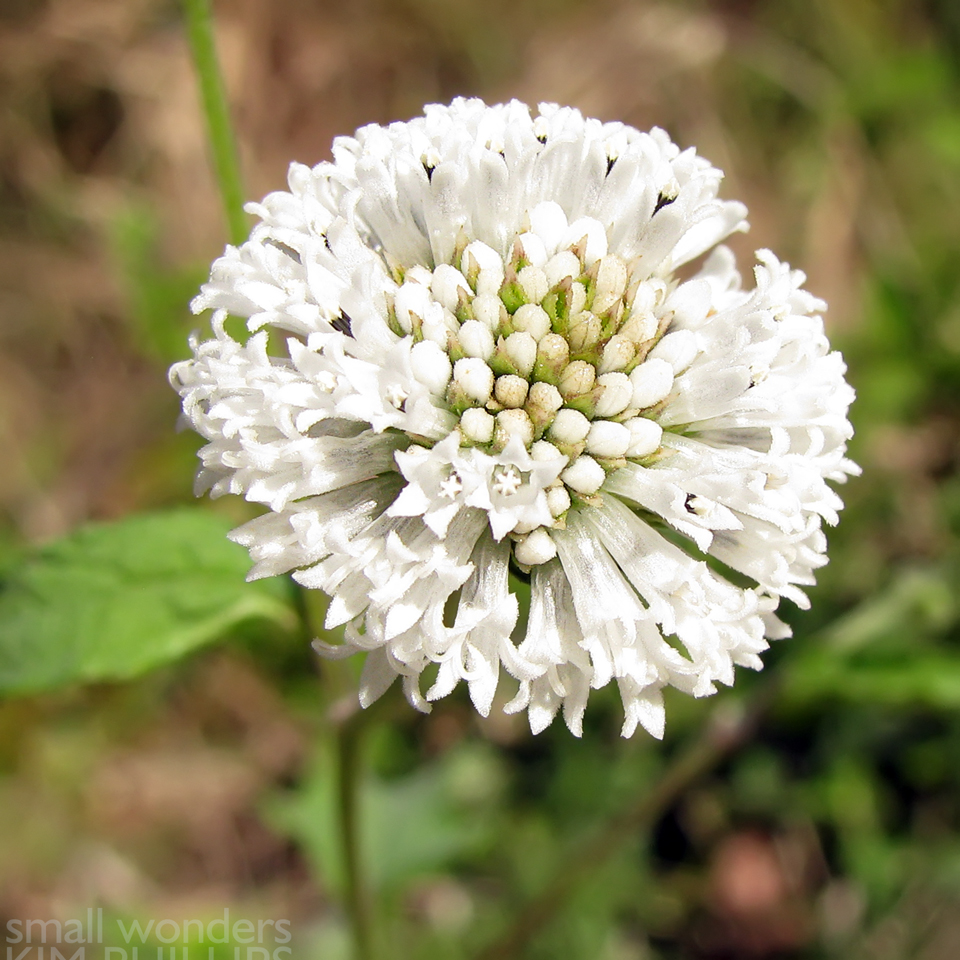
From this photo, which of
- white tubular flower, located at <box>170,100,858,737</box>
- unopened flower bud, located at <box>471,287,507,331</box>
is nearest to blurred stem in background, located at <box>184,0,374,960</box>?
white tubular flower, located at <box>170,100,858,737</box>

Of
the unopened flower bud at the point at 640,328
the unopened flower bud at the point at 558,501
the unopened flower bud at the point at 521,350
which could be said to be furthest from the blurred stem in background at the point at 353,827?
the unopened flower bud at the point at 640,328

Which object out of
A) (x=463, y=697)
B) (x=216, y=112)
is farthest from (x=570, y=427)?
(x=463, y=697)

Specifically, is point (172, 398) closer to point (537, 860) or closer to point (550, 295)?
point (537, 860)

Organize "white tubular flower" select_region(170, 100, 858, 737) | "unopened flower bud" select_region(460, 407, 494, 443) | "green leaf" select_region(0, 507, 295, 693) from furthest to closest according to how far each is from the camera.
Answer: "green leaf" select_region(0, 507, 295, 693) < "unopened flower bud" select_region(460, 407, 494, 443) < "white tubular flower" select_region(170, 100, 858, 737)

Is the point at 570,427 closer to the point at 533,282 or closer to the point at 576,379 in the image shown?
the point at 576,379

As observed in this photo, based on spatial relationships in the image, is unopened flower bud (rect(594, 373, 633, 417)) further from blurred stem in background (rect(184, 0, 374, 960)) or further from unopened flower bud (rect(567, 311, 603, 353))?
blurred stem in background (rect(184, 0, 374, 960))

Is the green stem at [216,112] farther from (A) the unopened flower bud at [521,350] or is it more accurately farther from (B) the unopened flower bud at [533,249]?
(A) the unopened flower bud at [521,350]

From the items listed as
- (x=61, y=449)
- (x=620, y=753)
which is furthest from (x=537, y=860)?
(x=61, y=449)
